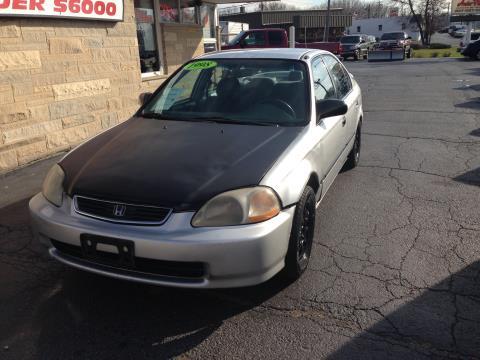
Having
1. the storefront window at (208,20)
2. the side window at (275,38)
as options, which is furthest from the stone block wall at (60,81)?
the side window at (275,38)

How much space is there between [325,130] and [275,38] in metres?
15.8

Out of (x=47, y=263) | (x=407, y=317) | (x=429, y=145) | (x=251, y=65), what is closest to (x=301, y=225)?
(x=407, y=317)

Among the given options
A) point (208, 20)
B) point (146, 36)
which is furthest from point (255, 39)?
point (146, 36)

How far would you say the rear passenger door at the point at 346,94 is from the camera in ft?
16.0

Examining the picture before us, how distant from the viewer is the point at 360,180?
5.55 metres

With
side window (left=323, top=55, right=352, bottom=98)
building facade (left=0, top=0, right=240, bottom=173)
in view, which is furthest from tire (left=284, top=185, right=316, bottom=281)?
building facade (left=0, top=0, right=240, bottom=173)

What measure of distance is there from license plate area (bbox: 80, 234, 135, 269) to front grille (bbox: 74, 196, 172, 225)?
0.13 meters

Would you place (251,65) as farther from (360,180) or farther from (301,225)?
(360,180)

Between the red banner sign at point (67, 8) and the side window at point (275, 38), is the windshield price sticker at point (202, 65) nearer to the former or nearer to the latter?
the red banner sign at point (67, 8)

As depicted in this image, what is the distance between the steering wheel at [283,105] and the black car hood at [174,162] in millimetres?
247

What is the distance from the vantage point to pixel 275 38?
18.8m

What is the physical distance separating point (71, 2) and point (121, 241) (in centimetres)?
521

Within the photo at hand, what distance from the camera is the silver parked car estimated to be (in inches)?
104

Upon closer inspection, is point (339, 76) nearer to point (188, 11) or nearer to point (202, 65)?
point (202, 65)
